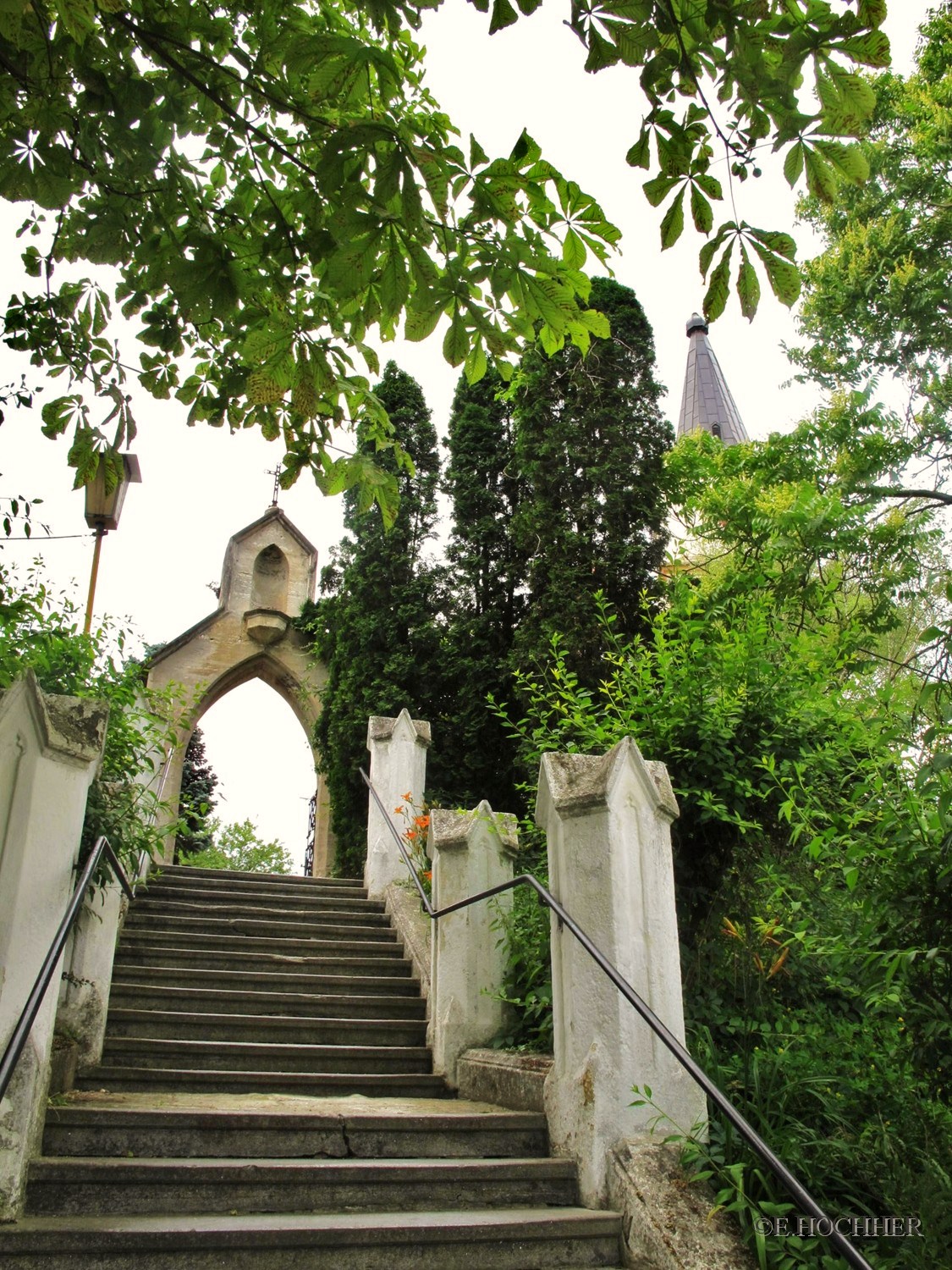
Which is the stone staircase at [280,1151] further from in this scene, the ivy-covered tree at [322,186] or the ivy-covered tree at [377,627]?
the ivy-covered tree at [377,627]

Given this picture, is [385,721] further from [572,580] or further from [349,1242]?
[349,1242]

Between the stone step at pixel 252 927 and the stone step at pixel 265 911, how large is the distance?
0.02 m

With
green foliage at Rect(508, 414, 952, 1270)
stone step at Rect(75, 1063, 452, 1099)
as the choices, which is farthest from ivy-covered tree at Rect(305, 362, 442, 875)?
stone step at Rect(75, 1063, 452, 1099)

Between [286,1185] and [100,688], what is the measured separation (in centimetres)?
314

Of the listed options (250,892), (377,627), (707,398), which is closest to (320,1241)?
(250,892)

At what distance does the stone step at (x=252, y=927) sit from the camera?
23.9ft

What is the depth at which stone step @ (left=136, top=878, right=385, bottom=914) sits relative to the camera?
800 centimetres

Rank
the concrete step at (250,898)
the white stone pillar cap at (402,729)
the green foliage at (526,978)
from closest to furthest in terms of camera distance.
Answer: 1. the green foliage at (526,978)
2. the concrete step at (250,898)
3. the white stone pillar cap at (402,729)

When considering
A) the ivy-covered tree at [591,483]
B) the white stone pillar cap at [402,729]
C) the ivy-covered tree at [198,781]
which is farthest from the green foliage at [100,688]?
the ivy-covered tree at [198,781]

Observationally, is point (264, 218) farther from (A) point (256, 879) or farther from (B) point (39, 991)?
(A) point (256, 879)

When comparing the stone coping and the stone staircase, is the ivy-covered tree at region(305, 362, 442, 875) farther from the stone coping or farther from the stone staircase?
the stone coping

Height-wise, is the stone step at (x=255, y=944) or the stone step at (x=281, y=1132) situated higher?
the stone step at (x=255, y=944)

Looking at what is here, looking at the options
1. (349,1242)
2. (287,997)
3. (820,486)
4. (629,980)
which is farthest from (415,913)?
(820,486)

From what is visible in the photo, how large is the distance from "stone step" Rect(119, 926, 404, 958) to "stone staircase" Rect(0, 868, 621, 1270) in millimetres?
295
